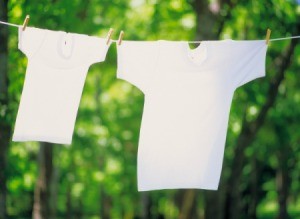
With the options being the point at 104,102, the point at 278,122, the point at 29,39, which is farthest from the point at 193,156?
the point at 104,102

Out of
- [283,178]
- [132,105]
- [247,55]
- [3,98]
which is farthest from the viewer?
[283,178]

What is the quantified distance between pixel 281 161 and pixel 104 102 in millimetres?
6914

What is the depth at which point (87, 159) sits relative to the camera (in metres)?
25.4

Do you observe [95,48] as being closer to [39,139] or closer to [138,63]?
[138,63]

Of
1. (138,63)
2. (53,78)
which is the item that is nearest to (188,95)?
(138,63)

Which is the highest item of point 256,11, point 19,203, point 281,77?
point 256,11

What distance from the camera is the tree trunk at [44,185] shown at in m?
13.5

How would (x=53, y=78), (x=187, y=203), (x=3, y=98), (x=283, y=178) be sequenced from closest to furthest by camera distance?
(x=53, y=78), (x=3, y=98), (x=187, y=203), (x=283, y=178)

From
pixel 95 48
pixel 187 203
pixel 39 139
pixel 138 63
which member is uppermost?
pixel 95 48

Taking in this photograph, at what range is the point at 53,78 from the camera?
7.05 m

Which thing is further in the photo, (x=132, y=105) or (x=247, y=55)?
(x=132, y=105)

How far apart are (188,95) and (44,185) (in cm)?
735

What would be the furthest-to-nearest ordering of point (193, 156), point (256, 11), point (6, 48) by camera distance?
point (256, 11)
point (6, 48)
point (193, 156)

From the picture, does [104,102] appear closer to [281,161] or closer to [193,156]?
[281,161]
